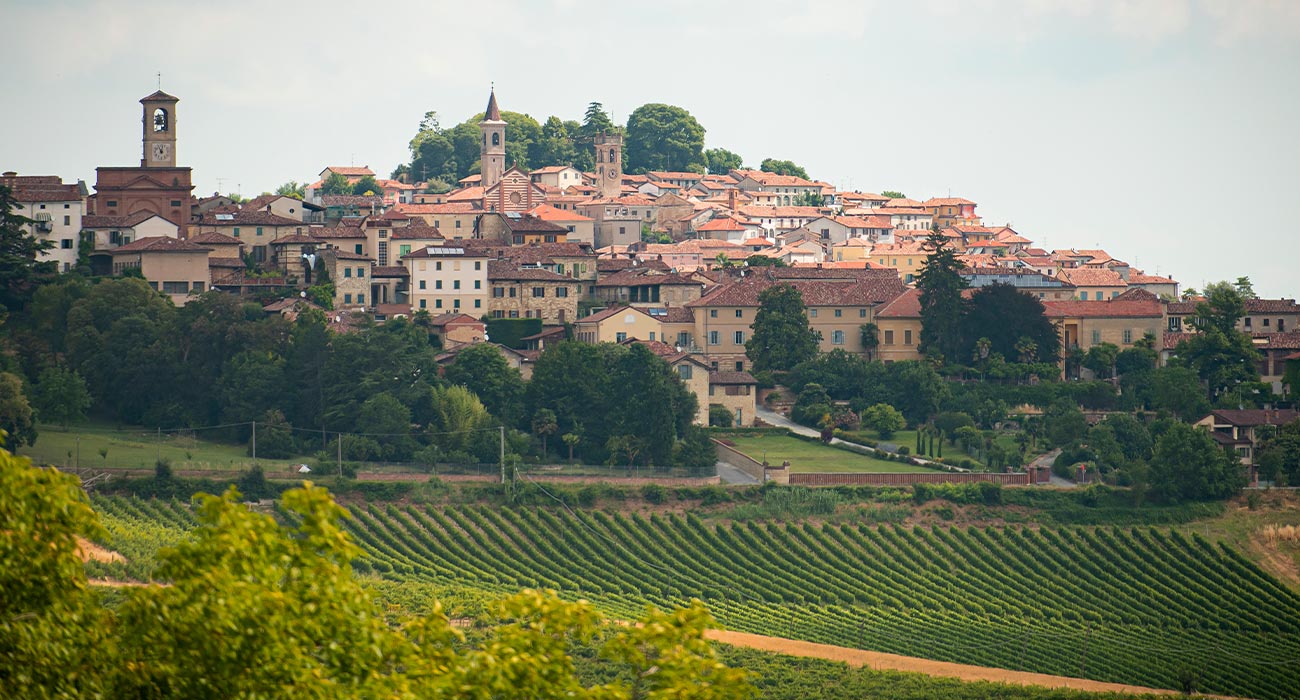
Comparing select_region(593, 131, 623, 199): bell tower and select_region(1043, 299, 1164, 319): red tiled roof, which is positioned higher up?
select_region(593, 131, 623, 199): bell tower

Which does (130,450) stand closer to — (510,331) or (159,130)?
(510,331)

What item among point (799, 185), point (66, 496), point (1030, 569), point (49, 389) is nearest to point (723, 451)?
point (1030, 569)

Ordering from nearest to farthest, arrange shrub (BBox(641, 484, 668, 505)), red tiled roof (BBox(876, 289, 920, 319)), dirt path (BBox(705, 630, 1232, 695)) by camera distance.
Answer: dirt path (BBox(705, 630, 1232, 695)), shrub (BBox(641, 484, 668, 505)), red tiled roof (BBox(876, 289, 920, 319))

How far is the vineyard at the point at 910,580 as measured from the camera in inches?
1783

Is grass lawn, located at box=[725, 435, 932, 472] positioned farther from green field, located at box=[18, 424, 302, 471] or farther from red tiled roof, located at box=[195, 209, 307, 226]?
red tiled roof, located at box=[195, 209, 307, 226]

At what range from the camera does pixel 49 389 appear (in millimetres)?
56812

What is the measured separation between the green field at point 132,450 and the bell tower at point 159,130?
25257 mm

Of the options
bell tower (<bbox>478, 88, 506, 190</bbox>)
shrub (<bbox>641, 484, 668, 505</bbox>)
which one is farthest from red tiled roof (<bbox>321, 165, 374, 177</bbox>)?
shrub (<bbox>641, 484, 668, 505</bbox>)

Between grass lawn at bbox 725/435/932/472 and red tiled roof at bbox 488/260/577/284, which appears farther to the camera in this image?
red tiled roof at bbox 488/260/577/284

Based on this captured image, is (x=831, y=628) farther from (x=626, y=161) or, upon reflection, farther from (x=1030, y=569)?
(x=626, y=161)

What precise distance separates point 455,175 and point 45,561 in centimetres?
10602

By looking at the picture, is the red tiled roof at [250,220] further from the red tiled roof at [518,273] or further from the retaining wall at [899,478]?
the retaining wall at [899,478]

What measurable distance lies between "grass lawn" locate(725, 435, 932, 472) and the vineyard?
12.9ft

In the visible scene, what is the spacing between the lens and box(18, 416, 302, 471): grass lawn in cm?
5406
